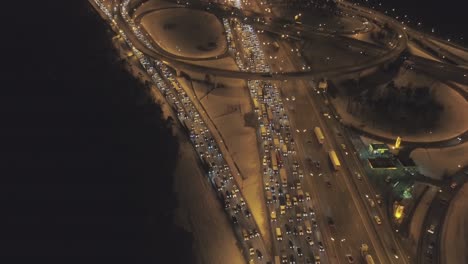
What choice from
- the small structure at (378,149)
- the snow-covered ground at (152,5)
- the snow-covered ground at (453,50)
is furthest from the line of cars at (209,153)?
the snow-covered ground at (453,50)

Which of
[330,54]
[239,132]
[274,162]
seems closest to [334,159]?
[274,162]

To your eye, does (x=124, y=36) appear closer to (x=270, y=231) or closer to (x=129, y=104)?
(x=129, y=104)

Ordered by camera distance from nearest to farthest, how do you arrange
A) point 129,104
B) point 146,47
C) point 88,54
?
point 129,104 → point 88,54 → point 146,47

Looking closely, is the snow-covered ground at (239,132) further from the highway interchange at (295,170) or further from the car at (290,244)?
the car at (290,244)

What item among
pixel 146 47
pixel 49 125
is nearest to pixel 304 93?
pixel 146 47

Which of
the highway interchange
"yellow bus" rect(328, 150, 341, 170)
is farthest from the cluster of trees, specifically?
"yellow bus" rect(328, 150, 341, 170)

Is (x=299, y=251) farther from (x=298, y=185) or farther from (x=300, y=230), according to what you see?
(x=298, y=185)

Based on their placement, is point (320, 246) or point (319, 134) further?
point (319, 134)
